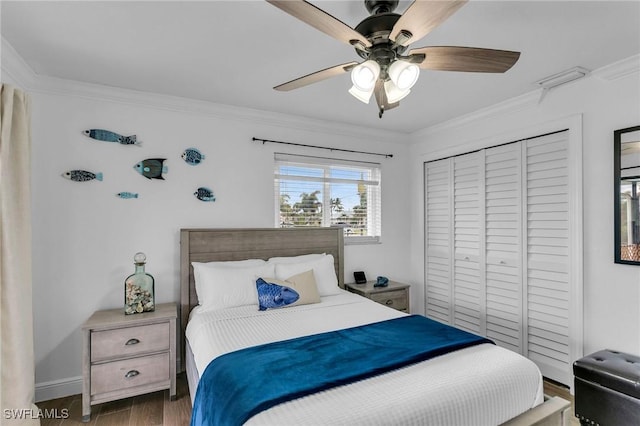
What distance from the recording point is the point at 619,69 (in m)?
2.38

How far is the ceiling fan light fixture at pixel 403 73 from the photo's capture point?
1507 millimetres

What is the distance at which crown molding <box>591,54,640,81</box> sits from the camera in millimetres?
2295

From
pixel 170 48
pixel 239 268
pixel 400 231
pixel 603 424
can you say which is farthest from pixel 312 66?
pixel 603 424

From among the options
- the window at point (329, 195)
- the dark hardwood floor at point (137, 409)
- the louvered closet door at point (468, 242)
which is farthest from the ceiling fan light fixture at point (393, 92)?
the dark hardwood floor at point (137, 409)

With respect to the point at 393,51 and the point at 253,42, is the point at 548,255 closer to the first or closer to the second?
the point at 393,51

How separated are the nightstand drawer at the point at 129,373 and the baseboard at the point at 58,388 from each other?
510 millimetres

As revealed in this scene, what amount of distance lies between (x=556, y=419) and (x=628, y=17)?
222 centimetres

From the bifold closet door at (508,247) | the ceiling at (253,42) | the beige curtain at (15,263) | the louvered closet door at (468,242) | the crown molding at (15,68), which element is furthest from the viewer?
the louvered closet door at (468,242)

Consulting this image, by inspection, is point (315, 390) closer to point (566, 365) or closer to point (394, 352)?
point (394, 352)

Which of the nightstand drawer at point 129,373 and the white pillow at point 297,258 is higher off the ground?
the white pillow at point 297,258

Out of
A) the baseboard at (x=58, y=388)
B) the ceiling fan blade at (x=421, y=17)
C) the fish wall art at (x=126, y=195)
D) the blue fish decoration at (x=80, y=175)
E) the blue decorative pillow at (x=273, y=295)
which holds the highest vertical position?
the ceiling fan blade at (x=421, y=17)

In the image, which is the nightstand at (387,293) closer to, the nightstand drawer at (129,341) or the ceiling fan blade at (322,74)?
the nightstand drawer at (129,341)

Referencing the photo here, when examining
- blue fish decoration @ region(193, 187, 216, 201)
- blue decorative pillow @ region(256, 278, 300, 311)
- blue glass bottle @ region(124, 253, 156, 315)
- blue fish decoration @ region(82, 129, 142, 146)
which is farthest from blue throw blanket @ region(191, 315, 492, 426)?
blue fish decoration @ region(82, 129, 142, 146)

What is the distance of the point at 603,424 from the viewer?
212 centimetres
